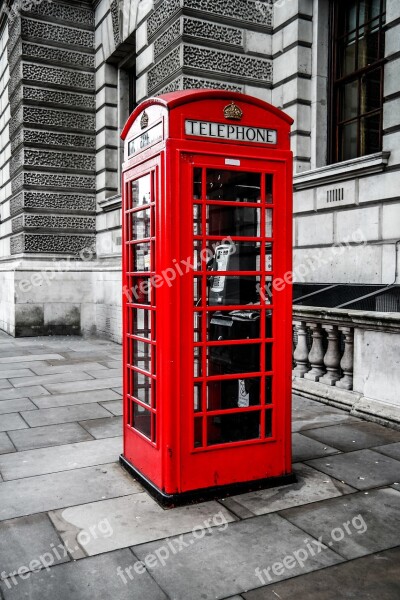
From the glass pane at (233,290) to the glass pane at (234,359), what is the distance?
0.29m

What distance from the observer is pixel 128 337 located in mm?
3904

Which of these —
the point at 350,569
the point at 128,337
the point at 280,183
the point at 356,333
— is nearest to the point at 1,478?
the point at 128,337

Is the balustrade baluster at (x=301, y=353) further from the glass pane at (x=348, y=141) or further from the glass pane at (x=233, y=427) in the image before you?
the glass pane at (x=348, y=141)

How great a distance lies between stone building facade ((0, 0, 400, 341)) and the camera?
7.39m

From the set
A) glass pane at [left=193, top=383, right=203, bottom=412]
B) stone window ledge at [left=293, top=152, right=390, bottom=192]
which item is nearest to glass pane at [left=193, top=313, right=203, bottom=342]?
glass pane at [left=193, top=383, right=203, bottom=412]

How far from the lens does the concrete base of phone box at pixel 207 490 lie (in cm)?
334

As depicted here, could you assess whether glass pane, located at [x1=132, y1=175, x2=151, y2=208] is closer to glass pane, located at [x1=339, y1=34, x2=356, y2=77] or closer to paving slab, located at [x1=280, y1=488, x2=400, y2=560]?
paving slab, located at [x1=280, y1=488, x2=400, y2=560]

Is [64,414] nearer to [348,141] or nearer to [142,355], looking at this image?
[142,355]

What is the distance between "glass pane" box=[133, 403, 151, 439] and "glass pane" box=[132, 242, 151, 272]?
0.95 m

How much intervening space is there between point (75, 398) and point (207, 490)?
121 inches

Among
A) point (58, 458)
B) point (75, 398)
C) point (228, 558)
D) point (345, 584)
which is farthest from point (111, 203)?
point (345, 584)

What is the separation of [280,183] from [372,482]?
2.07 m

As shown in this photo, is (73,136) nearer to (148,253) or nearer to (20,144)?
(20,144)

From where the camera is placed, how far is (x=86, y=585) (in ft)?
8.19
